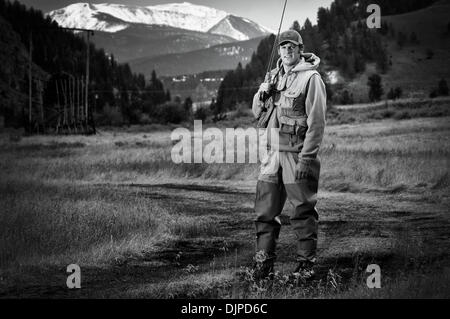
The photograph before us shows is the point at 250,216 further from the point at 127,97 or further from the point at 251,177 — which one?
the point at 127,97

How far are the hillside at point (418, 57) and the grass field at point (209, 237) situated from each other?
83884mm

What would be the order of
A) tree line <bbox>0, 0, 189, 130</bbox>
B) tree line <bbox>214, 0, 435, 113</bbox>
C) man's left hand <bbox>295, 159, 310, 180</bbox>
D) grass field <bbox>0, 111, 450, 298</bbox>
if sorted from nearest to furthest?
grass field <bbox>0, 111, 450, 298</bbox>, man's left hand <bbox>295, 159, 310, 180</bbox>, tree line <bbox>0, 0, 189, 130</bbox>, tree line <bbox>214, 0, 435, 113</bbox>

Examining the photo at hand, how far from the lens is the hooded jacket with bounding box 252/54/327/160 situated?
→ 5.69 meters

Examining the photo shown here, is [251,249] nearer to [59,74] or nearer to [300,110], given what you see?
[300,110]

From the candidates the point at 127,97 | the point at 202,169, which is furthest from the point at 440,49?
the point at 202,169

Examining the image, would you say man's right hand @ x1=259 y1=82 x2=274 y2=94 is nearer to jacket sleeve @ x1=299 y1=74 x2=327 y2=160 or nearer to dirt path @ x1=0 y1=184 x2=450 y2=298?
jacket sleeve @ x1=299 y1=74 x2=327 y2=160

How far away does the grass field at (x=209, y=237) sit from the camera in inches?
216

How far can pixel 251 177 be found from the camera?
16750 millimetres

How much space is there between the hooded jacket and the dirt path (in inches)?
55.1

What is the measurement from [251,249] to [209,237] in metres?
1.14

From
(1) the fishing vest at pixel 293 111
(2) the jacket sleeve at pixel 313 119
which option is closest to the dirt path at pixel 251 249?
(2) the jacket sleeve at pixel 313 119

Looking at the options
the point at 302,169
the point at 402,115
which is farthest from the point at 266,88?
the point at 402,115

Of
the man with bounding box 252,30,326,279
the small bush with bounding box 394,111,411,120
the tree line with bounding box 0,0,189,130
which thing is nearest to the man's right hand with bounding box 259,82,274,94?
the man with bounding box 252,30,326,279
